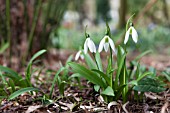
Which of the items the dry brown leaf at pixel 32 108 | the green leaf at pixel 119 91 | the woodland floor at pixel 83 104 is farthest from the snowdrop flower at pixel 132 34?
the dry brown leaf at pixel 32 108

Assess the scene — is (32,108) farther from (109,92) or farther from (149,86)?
(149,86)

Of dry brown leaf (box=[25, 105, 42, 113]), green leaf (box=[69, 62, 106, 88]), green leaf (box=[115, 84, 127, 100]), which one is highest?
green leaf (box=[69, 62, 106, 88])

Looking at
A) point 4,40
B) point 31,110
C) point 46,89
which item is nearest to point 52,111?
point 31,110

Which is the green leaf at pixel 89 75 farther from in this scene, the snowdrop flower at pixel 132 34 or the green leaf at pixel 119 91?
the snowdrop flower at pixel 132 34

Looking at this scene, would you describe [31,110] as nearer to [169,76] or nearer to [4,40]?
[169,76]

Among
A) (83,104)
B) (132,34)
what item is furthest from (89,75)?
(132,34)

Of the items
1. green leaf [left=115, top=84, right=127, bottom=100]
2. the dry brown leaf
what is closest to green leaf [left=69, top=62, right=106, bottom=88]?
green leaf [left=115, top=84, right=127, bottom=100]

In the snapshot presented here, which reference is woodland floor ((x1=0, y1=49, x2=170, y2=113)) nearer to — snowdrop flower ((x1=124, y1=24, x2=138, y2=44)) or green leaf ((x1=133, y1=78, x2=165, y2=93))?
green leaf ((x1=133, y1=78, x2=165, y2=93))

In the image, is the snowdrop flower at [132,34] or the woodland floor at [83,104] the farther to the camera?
the woodland floor at [83,104]
